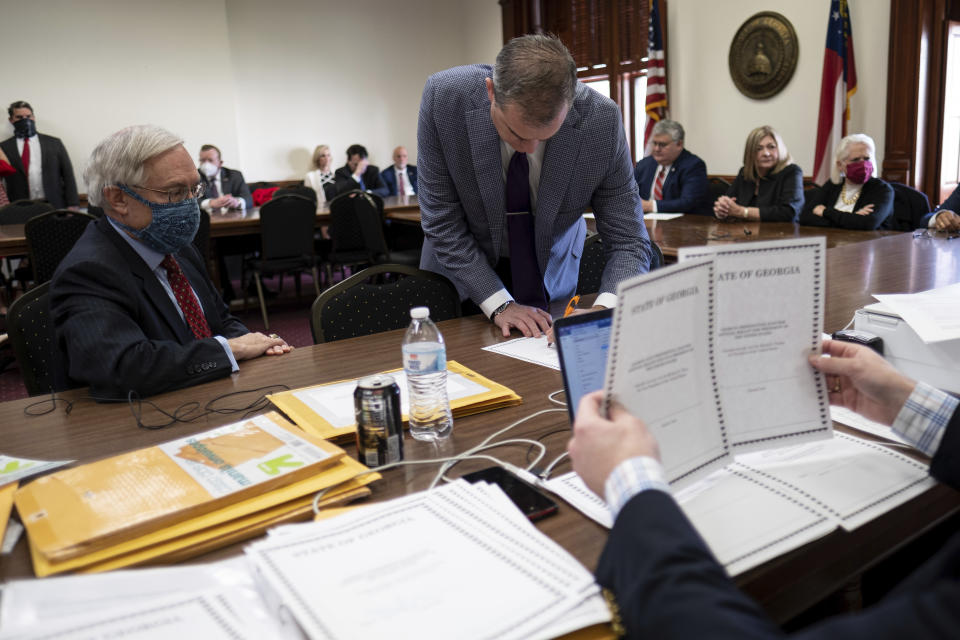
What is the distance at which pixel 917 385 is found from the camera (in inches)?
40.3

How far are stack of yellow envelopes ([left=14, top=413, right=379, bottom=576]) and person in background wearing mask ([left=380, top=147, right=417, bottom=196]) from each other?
857 cm

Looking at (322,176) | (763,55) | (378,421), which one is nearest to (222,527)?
(378,421)

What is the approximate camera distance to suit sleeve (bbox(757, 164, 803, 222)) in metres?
4.48

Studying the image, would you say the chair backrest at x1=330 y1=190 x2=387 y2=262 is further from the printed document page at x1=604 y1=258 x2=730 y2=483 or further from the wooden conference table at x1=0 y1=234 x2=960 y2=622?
the printed document page at x1=604 y1=258 x2=730 y2=483

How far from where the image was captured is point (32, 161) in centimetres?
765

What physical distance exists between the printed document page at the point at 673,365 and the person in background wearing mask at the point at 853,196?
3473 mm

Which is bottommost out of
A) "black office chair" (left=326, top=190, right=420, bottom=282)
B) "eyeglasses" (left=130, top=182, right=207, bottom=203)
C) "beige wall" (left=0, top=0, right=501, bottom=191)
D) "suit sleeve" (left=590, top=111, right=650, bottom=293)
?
"black office chair" (left=326, top=190, right=420, bottom=282)

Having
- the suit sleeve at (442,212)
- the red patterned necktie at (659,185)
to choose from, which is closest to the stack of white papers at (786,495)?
the suit sleeve at (442,212)

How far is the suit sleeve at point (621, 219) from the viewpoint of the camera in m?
2.13

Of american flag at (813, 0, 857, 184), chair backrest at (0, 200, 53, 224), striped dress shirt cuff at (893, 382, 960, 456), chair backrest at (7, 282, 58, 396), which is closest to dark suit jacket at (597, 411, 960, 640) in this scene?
striped dress shirt cuff at (893, 382, 960, 456)

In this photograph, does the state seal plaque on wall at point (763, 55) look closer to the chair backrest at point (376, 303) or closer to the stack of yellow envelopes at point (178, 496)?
the chair backrest at point (376, 303)

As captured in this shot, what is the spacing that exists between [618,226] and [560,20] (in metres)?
7.19

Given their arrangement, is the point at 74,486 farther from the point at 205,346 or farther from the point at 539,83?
the point at 539,83

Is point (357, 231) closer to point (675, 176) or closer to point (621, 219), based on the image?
point (675, 176)
